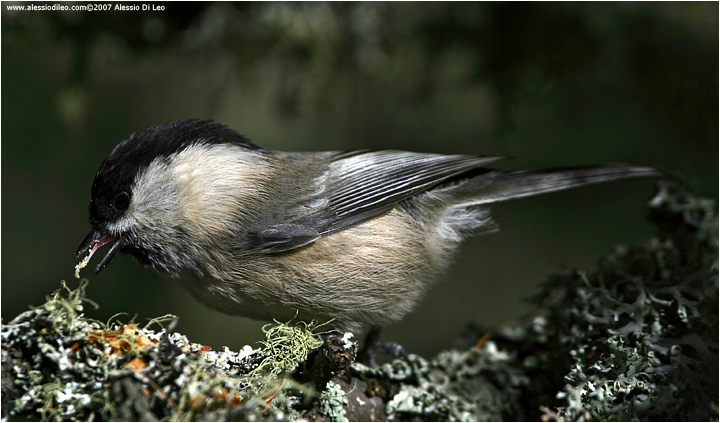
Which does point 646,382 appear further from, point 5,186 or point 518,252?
point 5,186

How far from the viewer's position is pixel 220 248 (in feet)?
5.85

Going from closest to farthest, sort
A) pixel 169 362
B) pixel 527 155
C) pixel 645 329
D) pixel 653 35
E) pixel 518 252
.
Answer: pixel 169 362 → pixel 645 329 → pixel 653 35 → pixel 527 155 → pixel 518 252

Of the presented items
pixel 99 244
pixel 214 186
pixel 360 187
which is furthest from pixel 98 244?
pixel 360 187

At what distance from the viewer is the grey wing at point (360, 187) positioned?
6.02 ft

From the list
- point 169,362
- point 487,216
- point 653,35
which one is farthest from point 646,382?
point 653,35

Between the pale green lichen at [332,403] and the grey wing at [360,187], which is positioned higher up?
the grey wing at [360,187]

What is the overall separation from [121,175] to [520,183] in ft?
5.08

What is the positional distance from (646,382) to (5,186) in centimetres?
343

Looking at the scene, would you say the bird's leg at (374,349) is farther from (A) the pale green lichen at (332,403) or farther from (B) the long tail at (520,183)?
(B) the long tail at (520,183)

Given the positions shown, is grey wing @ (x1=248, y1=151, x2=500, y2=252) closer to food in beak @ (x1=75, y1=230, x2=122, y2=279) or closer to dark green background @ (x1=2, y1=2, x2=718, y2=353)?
food in beak @ (x1=75, y1=230, x2=122, y2=279)

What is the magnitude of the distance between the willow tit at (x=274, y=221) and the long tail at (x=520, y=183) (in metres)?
0.07

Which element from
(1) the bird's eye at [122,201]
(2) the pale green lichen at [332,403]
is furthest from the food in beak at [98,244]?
(2) the pale green lichen at [332,403]

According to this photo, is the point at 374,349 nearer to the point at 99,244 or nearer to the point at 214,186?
the point at 214,186

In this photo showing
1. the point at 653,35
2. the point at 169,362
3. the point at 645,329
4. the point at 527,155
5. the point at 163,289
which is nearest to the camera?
the point at 169,362
